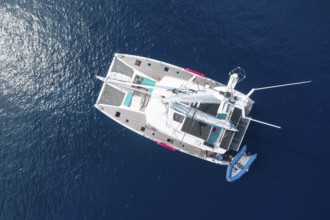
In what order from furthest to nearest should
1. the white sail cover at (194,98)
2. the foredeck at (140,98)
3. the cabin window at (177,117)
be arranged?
the foredeck at (140,98) → the cabin window at (177,117) → the white sail cover at (194,98)

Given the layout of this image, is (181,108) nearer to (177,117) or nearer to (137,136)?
(177,117)

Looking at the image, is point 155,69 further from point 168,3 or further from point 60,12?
point 60,12

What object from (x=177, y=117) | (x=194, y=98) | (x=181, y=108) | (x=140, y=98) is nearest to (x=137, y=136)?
(x=140, y=98)

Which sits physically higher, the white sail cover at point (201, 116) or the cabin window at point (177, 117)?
the white sail cover at point (201, 116)

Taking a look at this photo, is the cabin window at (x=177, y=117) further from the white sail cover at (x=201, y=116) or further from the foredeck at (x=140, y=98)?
the foredeck at (x=140, y=98)

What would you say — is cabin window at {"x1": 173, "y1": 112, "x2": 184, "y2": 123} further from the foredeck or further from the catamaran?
the foredeck

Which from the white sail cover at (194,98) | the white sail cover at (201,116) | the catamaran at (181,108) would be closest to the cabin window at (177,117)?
the catamaran at (181,108)

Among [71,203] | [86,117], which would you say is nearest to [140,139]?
[86,117]
